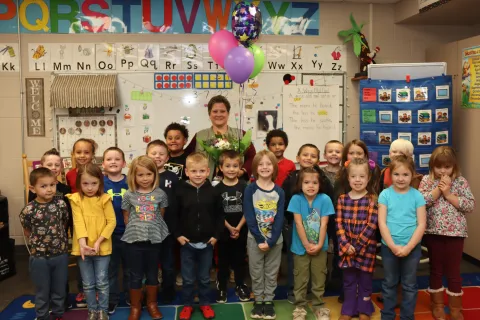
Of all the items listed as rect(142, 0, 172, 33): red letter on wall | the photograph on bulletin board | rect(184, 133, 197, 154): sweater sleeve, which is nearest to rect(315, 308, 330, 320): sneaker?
rect(184, 133, 197, 154): sweater sleeve

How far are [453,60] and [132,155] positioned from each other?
10.7 feet

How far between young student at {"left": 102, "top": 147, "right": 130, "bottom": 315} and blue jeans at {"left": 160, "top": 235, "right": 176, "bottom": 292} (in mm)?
248

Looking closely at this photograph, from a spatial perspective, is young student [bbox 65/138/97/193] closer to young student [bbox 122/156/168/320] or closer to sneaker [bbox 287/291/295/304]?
young student [bbox 122/156/168/320]

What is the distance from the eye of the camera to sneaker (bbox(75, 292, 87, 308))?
3108 millimetres

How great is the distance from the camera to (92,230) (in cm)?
273

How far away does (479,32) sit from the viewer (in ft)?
15.7

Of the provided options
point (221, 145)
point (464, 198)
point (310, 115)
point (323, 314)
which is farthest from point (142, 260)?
point (310, 115)

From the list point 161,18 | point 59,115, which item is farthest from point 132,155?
point 161,18

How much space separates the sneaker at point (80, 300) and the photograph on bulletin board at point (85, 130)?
165 cm

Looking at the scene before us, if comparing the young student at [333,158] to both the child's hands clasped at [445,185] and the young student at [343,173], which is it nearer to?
the young student at [343,173]

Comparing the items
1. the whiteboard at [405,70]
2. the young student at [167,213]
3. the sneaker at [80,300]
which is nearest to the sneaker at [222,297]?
the young student at [167,213]

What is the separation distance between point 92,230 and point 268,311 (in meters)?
1.23

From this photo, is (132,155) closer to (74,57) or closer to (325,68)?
(74,57)

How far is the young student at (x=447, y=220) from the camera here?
2.79 metres
